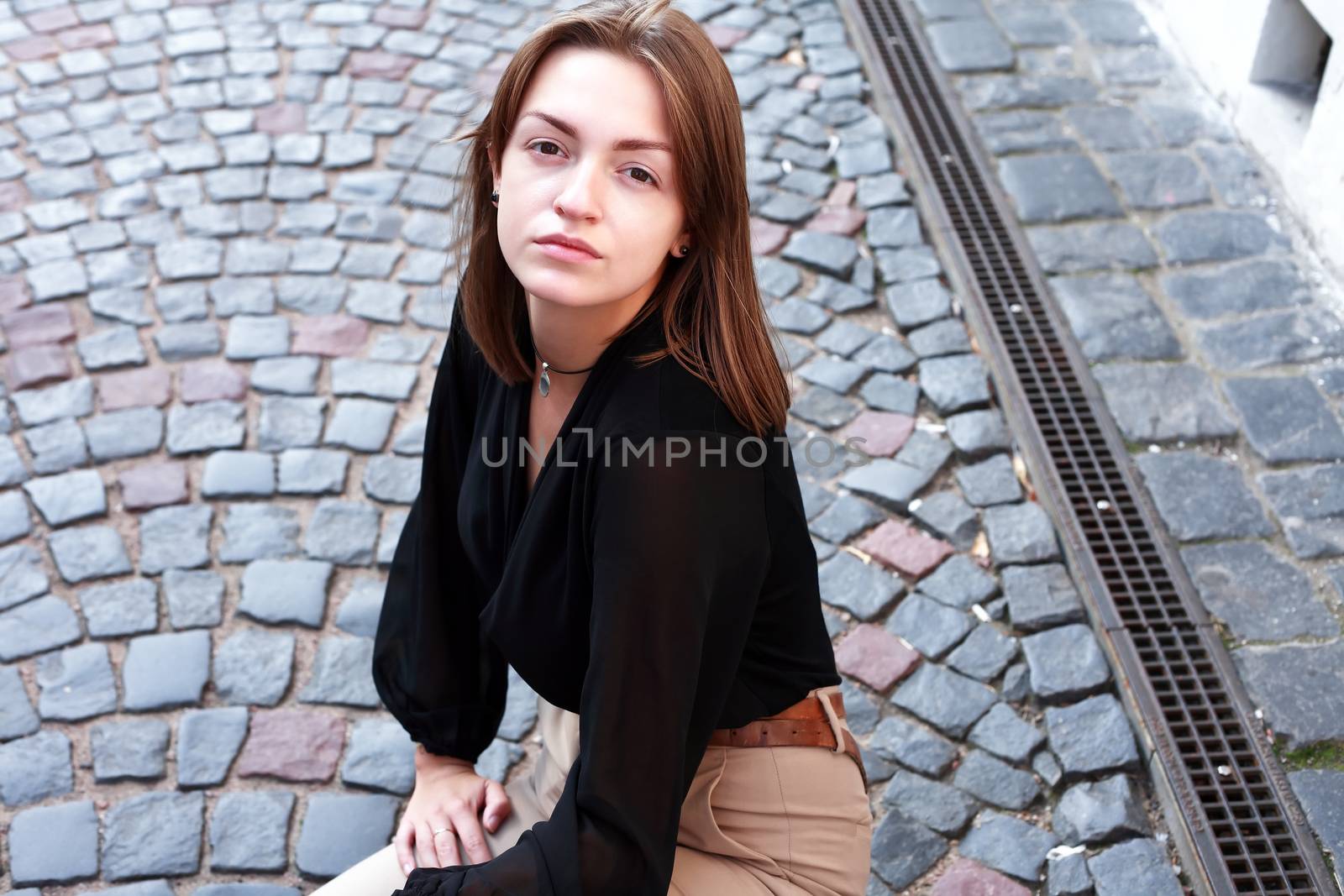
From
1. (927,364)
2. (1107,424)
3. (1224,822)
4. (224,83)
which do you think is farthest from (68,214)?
(1224,822)

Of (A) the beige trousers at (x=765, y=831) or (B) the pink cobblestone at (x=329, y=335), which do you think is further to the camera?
(B) the pink cobblestone at (x=329, y=335)

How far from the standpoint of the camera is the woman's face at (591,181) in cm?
212

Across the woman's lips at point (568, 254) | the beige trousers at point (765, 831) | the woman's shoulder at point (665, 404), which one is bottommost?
the beige trousers at point (765, 831)

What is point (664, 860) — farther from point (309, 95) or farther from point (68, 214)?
point (309, 95)

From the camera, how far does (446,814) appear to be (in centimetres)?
257

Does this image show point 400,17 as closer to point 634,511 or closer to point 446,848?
point 446,848

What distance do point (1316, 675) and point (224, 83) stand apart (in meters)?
4.78

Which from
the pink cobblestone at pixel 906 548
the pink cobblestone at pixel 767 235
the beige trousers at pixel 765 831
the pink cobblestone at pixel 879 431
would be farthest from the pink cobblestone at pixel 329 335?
the beige trousers at pixel 765 831

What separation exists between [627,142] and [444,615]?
1054mm

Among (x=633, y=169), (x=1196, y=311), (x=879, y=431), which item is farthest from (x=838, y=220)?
(x=633, y=169)

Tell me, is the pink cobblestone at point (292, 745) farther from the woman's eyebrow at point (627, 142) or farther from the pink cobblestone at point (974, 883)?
the woman's eyebrow at point (627, 142)

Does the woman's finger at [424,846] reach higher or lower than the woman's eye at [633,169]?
lower

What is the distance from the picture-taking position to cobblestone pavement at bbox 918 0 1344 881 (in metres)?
3.68

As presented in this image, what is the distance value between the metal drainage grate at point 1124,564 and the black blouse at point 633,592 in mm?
1394
